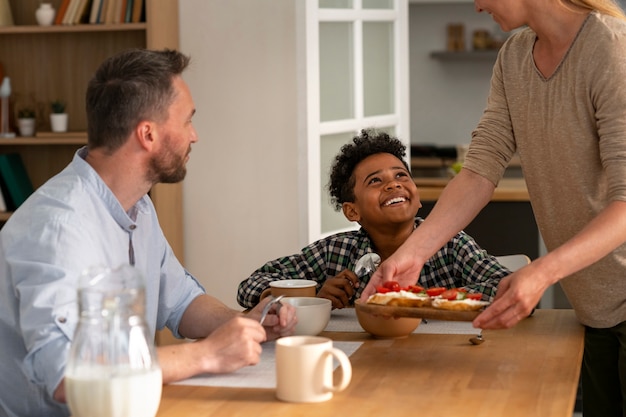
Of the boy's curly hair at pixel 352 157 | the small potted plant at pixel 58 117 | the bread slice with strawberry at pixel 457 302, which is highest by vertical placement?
the small potted plant at pixel 58 117

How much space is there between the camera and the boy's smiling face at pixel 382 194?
2387mm

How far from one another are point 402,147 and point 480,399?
4.24 ft

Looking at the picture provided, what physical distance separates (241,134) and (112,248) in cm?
233

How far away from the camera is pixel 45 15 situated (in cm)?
420

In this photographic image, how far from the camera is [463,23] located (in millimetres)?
8859

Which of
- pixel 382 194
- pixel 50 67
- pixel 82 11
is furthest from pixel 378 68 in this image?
pixel 382 194

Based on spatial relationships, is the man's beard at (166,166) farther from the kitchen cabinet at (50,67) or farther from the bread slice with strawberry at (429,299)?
the kitchen cabinet at (50,67)

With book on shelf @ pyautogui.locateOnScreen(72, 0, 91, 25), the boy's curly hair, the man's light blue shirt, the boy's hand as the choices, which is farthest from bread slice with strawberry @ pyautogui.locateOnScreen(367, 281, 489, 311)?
book on shelf @ pyautogui.locateOnScreen(72, 0, 91, 25)

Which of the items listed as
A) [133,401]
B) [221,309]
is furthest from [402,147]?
[133,401]

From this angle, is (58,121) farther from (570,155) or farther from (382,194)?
(570,155)

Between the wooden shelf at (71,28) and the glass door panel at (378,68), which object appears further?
the glass door panel at (378,68)

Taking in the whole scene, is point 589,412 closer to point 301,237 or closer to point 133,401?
point 133,401

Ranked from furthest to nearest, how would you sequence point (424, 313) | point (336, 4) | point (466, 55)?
point (466, 55)
point (336, 4)
point (424, 313)

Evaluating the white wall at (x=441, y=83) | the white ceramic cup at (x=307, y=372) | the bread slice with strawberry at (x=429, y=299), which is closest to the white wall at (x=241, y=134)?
the bread slice with strawberry at (x=429, y=299)
